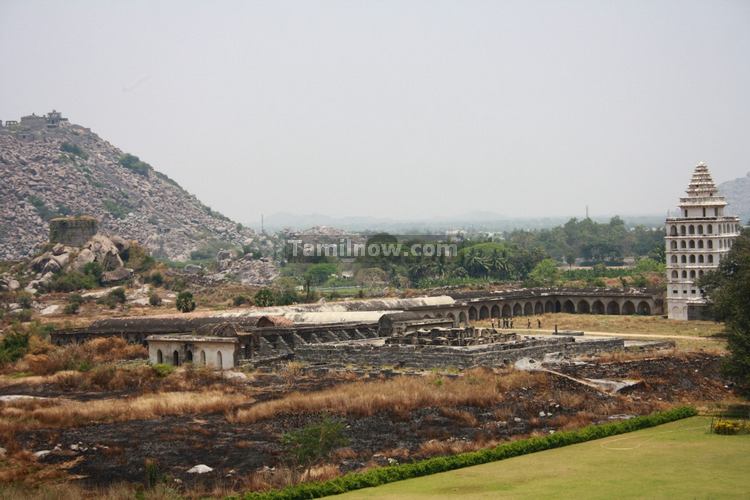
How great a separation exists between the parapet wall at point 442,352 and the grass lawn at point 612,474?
16.9 m

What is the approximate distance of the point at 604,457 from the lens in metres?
32.2

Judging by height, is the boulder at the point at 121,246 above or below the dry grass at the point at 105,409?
above

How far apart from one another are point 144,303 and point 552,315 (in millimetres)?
37497

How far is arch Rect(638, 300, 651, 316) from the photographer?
9200 cm

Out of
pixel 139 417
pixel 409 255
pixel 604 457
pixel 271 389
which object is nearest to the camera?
pixel 604 457

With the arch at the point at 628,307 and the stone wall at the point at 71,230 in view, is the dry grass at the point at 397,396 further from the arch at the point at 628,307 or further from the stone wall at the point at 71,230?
the stone wall at the point at 71,230

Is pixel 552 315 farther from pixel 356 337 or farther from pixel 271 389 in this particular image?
pixel 271 389

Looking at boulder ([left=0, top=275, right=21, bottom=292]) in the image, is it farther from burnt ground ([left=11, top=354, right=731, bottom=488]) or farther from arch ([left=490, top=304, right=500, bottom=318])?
burnt ground ([left=11, top=354, right=731, bottom=488])

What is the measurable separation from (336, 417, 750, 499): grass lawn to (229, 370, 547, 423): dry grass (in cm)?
864

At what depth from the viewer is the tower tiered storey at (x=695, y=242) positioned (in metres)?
82.5

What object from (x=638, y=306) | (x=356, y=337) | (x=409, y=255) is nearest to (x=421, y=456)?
(x=356, y=337)

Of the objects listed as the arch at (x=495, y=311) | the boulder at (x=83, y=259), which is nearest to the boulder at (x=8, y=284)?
the boulder at (x=83, y=259)

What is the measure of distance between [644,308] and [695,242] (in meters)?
11.4

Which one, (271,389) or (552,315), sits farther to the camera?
(552,315)
